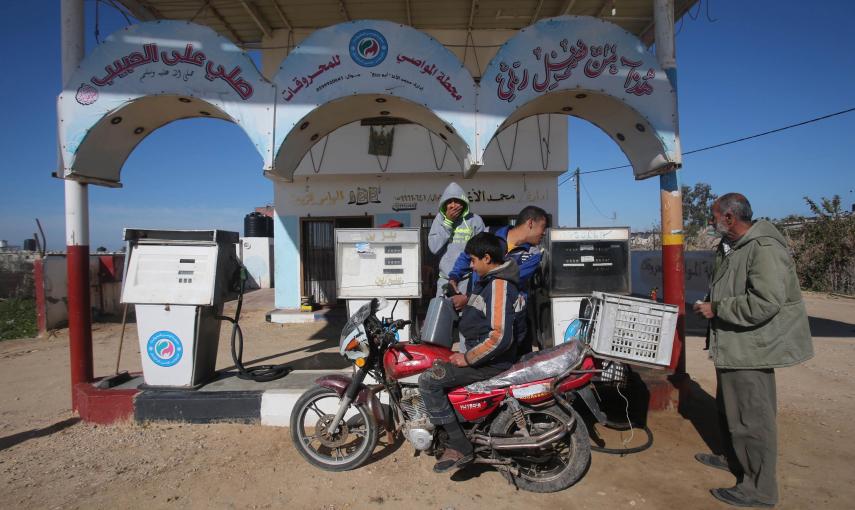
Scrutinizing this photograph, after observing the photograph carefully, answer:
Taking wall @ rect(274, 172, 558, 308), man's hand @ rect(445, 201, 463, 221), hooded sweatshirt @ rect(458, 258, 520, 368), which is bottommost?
hooded sweatshirt @ rect(458, 258, 520, 368)

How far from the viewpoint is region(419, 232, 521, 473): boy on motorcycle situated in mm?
3125

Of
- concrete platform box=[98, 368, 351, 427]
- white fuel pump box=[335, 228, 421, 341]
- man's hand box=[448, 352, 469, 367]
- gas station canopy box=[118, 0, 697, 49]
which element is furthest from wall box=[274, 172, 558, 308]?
man's hand box=[448, 352, 469, 367]

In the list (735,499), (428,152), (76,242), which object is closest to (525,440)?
(735,499)

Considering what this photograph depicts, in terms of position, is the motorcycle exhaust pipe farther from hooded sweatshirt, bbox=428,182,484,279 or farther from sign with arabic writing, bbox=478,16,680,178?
sign with arabic writing, bbox=478,16,680,178

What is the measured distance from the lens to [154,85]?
4723 mm

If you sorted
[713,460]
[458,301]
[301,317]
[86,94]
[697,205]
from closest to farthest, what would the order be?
1. [713,460]
2. [458,301]
3. [86,94]
4. [301,317]
5. [697,205]

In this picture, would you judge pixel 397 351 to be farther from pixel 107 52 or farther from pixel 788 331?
pixel 107 52

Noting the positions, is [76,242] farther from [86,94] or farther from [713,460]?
[713,460]

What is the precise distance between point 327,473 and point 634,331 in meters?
2.44

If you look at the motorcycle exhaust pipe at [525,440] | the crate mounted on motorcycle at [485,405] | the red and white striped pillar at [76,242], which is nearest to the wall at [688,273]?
the crate mounted on motorcycle at [485,405]

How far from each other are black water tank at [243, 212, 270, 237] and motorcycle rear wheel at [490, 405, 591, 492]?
16.5 m

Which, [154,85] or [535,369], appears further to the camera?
[154,85]

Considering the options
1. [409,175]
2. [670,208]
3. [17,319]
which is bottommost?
[17,319]

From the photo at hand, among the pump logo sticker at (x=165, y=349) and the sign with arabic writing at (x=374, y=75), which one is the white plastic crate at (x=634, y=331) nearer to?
the sign with arabic writing at (x=374, y=75)
